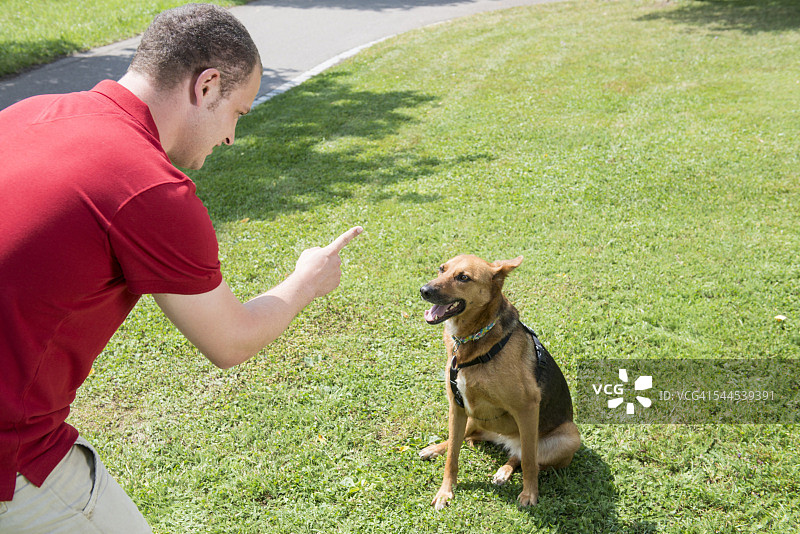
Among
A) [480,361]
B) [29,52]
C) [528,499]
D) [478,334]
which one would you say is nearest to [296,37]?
[29,52]

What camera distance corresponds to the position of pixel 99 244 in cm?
133

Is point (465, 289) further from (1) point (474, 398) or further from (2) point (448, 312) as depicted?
(1) point (474, 398)

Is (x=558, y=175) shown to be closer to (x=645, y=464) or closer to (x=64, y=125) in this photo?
(x=645, y=464)

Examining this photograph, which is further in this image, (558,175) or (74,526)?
(558,175)

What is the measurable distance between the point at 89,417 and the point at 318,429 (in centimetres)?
162

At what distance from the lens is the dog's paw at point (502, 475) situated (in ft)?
11.8

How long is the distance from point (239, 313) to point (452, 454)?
2.20m

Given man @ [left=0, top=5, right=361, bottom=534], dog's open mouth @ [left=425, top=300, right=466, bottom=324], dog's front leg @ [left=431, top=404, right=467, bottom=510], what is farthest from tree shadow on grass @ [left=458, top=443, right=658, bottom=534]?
man @ [left=0, top=5, right=361, bottom=534]

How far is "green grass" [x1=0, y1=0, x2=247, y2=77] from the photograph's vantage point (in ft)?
39.9

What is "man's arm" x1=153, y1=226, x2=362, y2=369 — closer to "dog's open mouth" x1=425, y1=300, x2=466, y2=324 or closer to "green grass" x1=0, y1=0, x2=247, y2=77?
"dog's open mouth" x1=425, y1=300, x2=466, y2=324

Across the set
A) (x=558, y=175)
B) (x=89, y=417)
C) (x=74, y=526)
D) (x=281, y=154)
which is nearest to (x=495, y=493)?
(x=74, y=526)

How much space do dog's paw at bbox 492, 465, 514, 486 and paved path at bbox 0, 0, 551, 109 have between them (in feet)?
29.3

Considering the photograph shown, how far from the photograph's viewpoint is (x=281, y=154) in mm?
8531

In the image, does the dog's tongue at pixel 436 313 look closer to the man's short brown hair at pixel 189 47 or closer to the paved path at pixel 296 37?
the man's short brown hair at pixel 189 47
